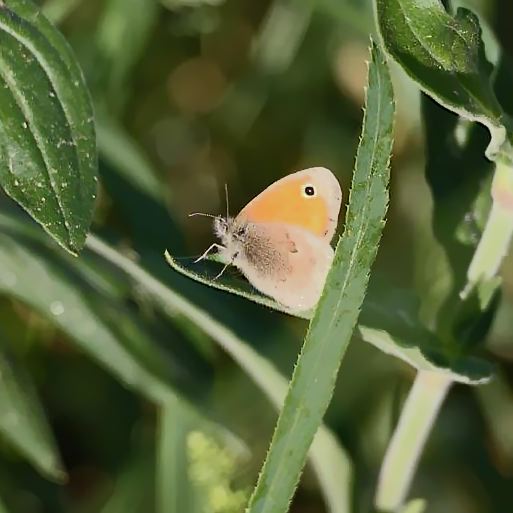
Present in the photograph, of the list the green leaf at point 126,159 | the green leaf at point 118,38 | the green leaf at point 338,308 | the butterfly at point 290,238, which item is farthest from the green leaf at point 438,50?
the green leaf at point 118,38

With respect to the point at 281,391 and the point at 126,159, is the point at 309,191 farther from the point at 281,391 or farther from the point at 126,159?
the point at 126,159

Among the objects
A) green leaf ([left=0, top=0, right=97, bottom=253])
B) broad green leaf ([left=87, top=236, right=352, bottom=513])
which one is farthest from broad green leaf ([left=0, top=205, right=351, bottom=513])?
green leaf ([left=0, top=0, right=97, bottom=253])

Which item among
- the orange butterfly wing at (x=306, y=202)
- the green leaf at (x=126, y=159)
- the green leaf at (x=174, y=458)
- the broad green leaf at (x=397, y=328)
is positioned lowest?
the green leaf at (x=174, y=458)

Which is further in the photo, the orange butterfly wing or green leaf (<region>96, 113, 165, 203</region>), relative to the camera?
green leaf (<region>96, 113, 165, 203</region>)

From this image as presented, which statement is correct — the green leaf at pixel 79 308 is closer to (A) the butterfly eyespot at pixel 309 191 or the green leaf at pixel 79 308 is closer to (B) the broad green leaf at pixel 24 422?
(B) the broad green leaf at pixel 24 422

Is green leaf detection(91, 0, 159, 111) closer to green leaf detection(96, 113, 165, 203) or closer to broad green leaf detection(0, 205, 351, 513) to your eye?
green leaf detection(96, 113, 165, 203)

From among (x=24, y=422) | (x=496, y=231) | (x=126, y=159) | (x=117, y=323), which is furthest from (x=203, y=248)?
(x=496, y=231)
